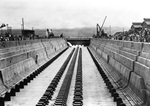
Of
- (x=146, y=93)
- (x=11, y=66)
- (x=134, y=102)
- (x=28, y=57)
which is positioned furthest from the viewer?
(x=28, y=57)

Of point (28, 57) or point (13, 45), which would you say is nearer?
point (13, 45)

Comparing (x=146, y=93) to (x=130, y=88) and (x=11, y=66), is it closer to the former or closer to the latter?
(x=130, y=88)

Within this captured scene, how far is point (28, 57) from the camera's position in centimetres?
2555

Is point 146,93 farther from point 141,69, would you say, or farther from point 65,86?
point 65,86

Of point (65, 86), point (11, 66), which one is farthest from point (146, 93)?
point (11, 66)

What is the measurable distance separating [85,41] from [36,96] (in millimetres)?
88211

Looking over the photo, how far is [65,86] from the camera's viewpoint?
1571 cm

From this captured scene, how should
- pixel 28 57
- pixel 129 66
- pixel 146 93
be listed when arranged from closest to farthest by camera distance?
pixel 146 93
pixel 129 66
pixel 28 57

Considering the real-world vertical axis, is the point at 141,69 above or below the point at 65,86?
above

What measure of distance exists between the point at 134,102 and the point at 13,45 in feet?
47.0

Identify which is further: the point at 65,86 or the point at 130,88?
the point at 65,86

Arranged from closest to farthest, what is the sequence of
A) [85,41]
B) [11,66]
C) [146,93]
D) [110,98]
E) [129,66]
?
[146,93]
[110,98]
[129,66]
[11,66]
[85,41]

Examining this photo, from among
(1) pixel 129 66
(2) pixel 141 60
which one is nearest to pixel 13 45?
(1) pixel 129 66

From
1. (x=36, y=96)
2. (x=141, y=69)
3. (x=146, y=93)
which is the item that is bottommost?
(x=36, y=96)
